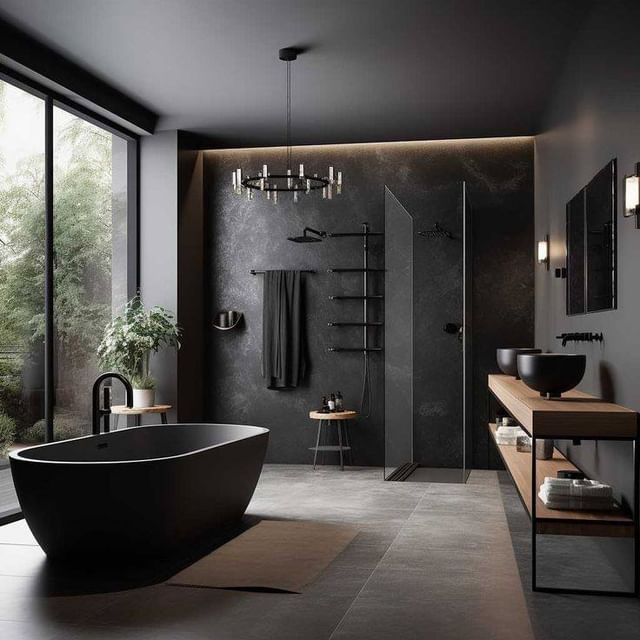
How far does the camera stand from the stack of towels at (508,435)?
20.1ft

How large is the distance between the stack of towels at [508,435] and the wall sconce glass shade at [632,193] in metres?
2.79

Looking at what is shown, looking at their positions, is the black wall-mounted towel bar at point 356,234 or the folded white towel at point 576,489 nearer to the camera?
the folded white towel at point 576,489

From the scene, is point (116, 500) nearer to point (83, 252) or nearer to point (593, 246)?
point (593, 246)

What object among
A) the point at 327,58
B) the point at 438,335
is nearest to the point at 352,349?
the point at 438,335

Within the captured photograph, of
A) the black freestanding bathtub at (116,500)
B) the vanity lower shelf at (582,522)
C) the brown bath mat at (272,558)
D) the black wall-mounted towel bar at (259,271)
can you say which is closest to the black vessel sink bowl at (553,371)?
the vanity lower shelf at (582,522)

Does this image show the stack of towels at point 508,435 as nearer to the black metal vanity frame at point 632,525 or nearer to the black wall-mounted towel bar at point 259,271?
the black metal vanity frame at point 632,525

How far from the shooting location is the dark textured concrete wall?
8156 mm

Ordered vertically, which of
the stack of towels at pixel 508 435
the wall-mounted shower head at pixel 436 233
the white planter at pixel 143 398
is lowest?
the stack of towels at pixel 508 435

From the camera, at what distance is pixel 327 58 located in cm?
596

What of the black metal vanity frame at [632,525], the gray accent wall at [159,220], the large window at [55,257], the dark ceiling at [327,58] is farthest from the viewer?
the gray accent wall at [159,220]

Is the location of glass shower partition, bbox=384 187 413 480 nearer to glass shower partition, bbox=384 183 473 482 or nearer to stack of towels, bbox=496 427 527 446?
glass shower partition, bbox=384 183 473 482

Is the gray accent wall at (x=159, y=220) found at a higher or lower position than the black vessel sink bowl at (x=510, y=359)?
higher

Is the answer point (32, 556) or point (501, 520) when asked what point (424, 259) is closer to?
point (501, 520)

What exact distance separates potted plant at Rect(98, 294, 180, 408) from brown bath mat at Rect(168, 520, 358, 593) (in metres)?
2.22
